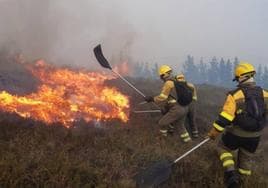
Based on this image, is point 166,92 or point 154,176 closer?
point 154,176

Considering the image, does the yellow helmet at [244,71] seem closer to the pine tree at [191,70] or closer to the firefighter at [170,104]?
the firefighter at [170,104]

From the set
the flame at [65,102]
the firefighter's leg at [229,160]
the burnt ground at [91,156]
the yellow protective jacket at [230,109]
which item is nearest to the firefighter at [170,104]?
the burnt ground at [91,156]

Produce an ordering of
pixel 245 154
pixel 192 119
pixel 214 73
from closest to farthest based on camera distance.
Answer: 1. pixel 245 154
2. pixel 192 119
3. pixel 214 73

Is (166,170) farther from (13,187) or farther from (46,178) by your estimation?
(13,187)

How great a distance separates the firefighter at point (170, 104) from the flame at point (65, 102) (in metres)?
2.37

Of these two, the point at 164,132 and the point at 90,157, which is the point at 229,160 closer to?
the point at 90,157

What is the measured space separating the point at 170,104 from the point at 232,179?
15.2ft

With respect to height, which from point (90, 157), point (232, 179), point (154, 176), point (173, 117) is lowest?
point (232, 179)

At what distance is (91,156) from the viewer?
342 inches

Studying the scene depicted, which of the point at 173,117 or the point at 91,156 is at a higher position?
Result: the point at 173,117

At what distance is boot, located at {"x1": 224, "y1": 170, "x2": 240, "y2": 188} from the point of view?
7.50m

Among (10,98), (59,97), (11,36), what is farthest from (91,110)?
(11,36)

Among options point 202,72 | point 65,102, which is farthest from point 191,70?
point 65,102

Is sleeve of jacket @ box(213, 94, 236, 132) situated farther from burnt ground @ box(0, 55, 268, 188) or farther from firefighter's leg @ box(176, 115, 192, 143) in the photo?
firefighter's leg @ box(176, 115, 192, 143)
